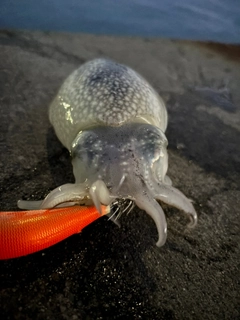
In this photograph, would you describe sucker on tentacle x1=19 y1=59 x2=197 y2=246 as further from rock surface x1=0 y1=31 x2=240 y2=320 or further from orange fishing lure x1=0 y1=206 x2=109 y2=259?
rock surface x1=0 y1=31 x2=240 y2=320

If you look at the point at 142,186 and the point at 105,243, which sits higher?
the point at 142,186

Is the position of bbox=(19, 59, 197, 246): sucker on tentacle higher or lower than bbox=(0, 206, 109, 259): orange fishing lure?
higher

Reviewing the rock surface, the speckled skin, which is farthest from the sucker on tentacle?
the rock surface

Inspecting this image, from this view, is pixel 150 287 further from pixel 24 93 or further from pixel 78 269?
pixel 24 93

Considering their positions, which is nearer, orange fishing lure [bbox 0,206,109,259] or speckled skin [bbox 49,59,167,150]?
orange fishing lure [bbox 0,206,109,259]

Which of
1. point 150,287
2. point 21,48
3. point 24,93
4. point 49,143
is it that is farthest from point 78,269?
point 21,48

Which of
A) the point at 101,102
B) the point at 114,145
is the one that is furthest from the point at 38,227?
the point at 101,102

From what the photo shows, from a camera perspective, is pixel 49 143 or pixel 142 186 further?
pixel 49 143
